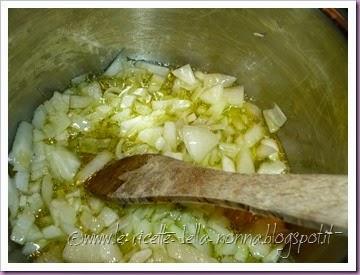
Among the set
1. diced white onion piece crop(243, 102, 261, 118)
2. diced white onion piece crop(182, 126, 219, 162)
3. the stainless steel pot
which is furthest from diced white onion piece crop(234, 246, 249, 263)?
diced white onion piece crop(243, 102, 261, 118)

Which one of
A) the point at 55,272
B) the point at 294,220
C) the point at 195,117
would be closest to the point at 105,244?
the point at 55,272

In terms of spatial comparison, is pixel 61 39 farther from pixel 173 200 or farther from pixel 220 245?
pixel 220 245

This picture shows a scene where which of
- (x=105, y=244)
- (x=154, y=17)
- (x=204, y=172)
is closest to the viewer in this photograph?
(x=204, y=172)

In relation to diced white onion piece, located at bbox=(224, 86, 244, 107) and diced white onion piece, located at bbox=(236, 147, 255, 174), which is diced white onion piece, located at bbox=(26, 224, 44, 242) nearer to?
diced white onion piece, located at bbox=(236, 147, 255, 174)

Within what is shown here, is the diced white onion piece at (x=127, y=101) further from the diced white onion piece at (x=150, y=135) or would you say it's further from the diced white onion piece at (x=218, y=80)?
the diced white onion piece at (x=218, y=80)

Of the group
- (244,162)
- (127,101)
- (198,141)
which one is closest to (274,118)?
(244,162)

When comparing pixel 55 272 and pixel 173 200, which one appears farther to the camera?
pixel 173 200

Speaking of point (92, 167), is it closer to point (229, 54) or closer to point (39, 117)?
point (39, 117)
